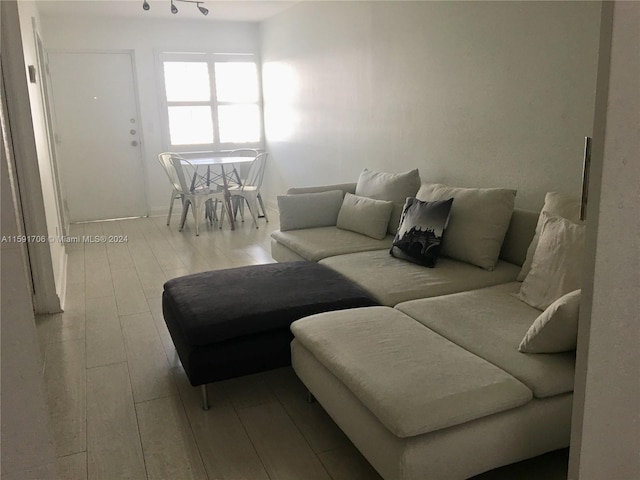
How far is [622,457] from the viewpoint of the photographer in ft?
4.52

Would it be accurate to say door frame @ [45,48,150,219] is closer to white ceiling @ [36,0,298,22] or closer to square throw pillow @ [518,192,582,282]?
white ceiling @ [36,0,298,22]

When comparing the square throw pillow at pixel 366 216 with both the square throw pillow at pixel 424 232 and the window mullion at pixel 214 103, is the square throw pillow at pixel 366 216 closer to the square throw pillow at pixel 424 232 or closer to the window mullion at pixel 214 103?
the square throw pillow at pixel 424 232

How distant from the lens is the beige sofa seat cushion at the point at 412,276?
258cm

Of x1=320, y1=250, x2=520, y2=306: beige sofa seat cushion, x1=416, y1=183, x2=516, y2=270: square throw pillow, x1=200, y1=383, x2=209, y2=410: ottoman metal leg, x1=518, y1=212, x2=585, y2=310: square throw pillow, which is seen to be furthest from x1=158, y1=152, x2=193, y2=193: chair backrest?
x1=518, y1=212, x2=585, y2=310: square throw pillow

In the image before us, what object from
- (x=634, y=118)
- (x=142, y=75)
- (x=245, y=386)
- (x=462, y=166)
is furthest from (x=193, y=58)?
(x=634, y=118)

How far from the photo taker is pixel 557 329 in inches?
69.0

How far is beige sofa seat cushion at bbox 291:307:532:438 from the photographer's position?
1549 mm

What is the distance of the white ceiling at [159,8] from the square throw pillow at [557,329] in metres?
4.94

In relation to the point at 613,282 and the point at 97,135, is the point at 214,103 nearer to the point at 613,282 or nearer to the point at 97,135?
the point at 97,135

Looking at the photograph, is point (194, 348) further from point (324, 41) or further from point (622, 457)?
point (324, 41)

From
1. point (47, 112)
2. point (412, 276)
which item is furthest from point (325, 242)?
point (47, 112)

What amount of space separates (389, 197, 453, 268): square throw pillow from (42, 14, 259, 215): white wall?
4.74 meters

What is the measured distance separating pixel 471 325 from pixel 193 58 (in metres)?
5.92

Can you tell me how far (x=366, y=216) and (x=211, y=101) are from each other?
421 cm
